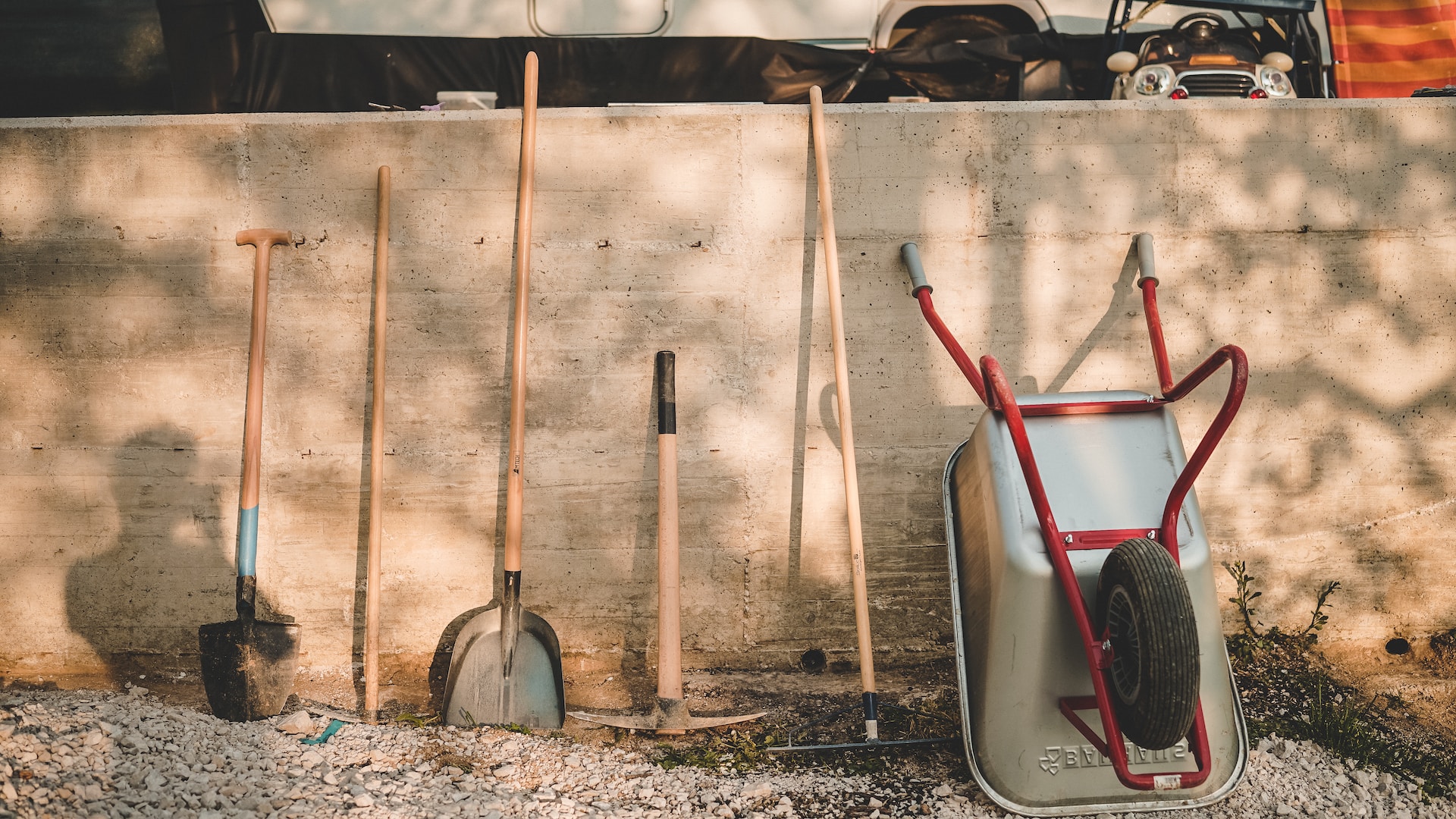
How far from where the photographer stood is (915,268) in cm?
284

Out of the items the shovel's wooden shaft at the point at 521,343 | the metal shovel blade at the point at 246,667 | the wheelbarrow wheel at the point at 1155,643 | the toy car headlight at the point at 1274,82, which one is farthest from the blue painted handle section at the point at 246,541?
the toy car headlight at the point at 1274,82

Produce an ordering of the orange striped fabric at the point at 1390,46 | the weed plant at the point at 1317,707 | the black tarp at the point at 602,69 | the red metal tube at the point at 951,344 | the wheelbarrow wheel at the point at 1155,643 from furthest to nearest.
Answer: the orange striped fabric at the point at 1390,46, the black tarp at the point at 602,69, the weed plant at the point at 1317,707, the red metal tube at the point at 951,344, the wheelbarrow wheel at the point at 1155,643

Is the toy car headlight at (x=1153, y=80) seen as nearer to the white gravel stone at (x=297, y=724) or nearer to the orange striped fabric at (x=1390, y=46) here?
the orange striped fabric at (x=1390, y=46)

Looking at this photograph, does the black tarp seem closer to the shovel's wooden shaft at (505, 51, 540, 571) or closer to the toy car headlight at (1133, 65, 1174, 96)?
the toy car headlight at (1133, 65, 1174, 96)

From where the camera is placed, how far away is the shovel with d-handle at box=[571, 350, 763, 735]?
8.88 feet

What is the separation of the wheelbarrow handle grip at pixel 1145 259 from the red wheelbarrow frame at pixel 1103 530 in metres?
0.45

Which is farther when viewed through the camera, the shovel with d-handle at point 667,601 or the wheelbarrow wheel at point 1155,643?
the shovel with d-handle at point 667,601

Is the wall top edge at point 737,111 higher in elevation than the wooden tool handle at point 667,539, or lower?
higher

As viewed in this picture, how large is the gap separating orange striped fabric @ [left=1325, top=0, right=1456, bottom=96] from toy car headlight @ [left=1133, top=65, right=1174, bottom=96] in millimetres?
1478

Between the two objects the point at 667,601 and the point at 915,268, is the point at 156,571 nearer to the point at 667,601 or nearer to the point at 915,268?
the point at 667,601

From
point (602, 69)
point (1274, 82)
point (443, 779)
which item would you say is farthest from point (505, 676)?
point (1274, 82)

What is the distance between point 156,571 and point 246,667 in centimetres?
60

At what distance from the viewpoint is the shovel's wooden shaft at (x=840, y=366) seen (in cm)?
276

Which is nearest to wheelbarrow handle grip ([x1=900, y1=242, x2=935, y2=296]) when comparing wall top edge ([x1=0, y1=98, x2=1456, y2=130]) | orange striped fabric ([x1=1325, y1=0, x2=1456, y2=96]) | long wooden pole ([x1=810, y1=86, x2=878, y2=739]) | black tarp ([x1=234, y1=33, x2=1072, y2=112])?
long wooden pole ([x1=810, y1=86, x2=878, y2=739])
